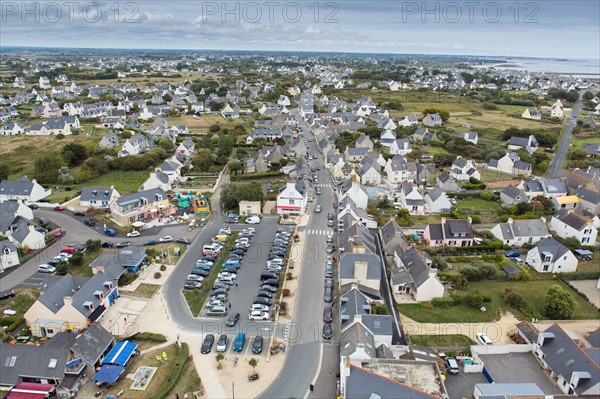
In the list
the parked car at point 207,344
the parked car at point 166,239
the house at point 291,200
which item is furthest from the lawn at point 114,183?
the parked car at point 207,344

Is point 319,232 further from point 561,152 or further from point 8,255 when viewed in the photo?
point 561,152

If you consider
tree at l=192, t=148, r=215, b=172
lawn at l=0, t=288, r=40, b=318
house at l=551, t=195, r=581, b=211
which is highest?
tree at l=192, t=148, r=215, b=172

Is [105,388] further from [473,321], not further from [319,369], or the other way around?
[473,321]

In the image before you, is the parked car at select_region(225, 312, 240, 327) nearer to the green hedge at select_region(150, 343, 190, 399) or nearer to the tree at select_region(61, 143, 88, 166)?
the green hedge at select_region(150, 343, 190, 399)

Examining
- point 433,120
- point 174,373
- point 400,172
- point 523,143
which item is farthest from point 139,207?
point 433,120

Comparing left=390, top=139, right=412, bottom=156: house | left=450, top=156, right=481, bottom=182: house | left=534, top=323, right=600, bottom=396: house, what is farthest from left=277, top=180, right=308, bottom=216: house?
left=390, top=139, right=412, bottom=156: house

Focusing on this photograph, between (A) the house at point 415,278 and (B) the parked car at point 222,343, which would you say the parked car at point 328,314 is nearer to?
(A) the house at point 415,278
